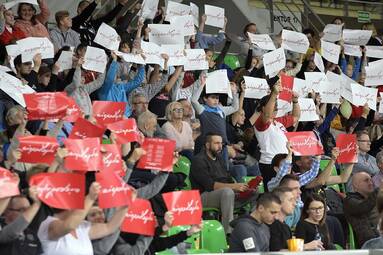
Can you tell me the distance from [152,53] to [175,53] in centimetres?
34

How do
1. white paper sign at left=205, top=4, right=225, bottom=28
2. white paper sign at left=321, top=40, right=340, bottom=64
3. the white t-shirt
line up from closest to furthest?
the white t-shirt < white paper sign at left=205, top=4, right=225, bottom=28 < white paper sign at left=321, top=40, right=340, bottom=64

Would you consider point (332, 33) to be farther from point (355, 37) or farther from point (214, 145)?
point (214, 145)

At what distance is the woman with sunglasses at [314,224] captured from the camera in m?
9.49

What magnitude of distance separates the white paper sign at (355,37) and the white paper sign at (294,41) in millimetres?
1039

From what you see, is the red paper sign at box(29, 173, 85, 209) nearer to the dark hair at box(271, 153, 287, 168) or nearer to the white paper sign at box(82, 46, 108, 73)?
the dark hair at box(271, 153, 287, 168)

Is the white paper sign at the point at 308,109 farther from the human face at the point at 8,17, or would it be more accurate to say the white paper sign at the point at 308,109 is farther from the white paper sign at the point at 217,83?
the human face at the point at 8,17

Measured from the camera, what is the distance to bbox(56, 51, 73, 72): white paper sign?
1185 cm

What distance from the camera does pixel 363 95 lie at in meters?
13.4

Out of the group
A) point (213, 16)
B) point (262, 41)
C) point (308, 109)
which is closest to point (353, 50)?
point (262, 41)

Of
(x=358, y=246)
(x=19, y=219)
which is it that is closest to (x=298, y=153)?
(x=358, y=246)

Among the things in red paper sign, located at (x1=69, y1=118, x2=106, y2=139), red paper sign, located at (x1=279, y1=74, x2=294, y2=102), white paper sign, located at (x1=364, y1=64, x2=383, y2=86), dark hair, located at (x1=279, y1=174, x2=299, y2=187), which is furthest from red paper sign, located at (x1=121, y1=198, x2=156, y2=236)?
white paper sign, located at (x1=364, y1=64, x2=383, y2=86)

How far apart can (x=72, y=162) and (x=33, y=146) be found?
0.66 m

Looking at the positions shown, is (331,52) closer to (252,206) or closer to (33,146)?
(252,206)

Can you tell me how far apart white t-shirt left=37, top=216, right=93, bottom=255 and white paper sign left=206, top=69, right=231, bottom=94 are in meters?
5.24
